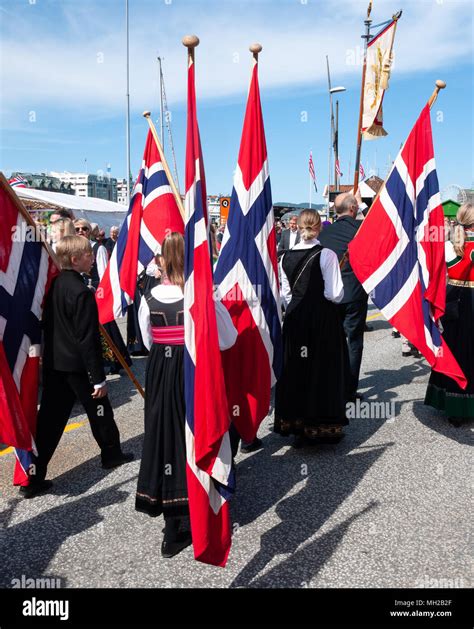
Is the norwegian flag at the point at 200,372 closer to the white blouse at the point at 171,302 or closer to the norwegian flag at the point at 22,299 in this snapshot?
the white blouse at the point at 171,302

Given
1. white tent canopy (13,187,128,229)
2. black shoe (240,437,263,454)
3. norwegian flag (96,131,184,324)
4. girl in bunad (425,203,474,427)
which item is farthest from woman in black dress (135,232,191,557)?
white tent canopy (13,187,128,229)

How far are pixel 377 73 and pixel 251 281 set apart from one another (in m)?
2.99

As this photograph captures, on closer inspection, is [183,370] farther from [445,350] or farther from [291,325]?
[445,350]

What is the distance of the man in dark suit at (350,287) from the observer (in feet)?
17.7

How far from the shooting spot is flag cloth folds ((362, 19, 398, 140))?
556 cm

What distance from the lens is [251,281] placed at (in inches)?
162

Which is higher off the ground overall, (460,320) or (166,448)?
(460,320)

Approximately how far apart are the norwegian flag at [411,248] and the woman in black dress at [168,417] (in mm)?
2055

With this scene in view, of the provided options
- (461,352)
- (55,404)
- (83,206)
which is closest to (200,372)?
(55,404)

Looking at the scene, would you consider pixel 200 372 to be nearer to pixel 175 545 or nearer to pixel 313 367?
pixel 175 545

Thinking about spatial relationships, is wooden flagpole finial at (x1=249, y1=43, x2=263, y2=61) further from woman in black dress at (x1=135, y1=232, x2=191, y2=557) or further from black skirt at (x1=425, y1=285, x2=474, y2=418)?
black skirt at (x1=425, y1=285, x2=474, y2=418)

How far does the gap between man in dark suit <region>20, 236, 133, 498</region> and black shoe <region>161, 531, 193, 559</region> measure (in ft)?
4.26

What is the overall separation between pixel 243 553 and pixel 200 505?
0.61m

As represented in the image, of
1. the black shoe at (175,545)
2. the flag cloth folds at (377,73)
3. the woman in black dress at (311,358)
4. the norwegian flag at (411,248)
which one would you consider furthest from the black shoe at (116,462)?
the flag cloth folds at (377,73)
